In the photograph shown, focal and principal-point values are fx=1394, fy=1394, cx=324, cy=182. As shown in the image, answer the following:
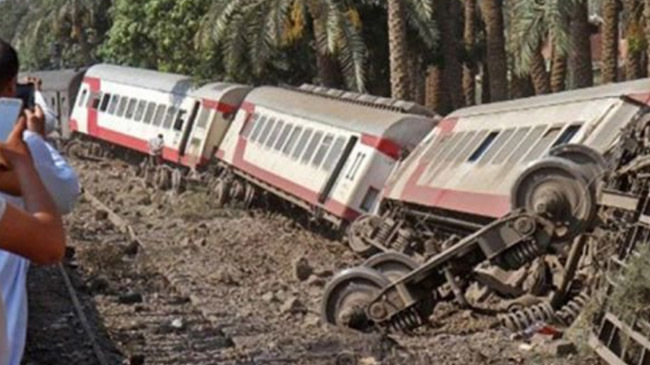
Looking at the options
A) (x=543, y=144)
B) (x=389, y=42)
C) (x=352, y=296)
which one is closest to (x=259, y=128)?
(x=389, y=42)

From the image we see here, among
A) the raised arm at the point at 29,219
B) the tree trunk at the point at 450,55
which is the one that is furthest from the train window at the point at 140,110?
the raised arm at the point at 29,219

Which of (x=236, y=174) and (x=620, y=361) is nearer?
(x=620, y=361)

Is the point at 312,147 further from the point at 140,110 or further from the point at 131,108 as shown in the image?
the point at 131,108

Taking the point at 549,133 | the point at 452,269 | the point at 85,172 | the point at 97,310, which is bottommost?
the point at 85,172

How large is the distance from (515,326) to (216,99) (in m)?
19.0

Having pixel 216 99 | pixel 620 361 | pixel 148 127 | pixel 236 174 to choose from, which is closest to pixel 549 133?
pixel 620 361

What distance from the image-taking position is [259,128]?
27781 mm

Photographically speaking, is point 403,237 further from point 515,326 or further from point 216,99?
point 216,99

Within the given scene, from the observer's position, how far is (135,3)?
41688 millimetres

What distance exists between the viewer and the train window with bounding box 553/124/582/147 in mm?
14438

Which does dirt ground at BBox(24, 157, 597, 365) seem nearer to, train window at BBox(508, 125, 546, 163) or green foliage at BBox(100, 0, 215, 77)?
train window at BBox(508, 125, 546, 163)

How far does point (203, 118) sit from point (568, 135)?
61.0 feet

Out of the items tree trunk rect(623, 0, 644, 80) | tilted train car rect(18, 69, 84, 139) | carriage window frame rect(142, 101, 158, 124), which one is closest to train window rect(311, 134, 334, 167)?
tree trunk rect(623, 0, 644, 80)

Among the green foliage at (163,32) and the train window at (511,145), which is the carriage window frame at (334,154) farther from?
the green foliage at (163,32)
